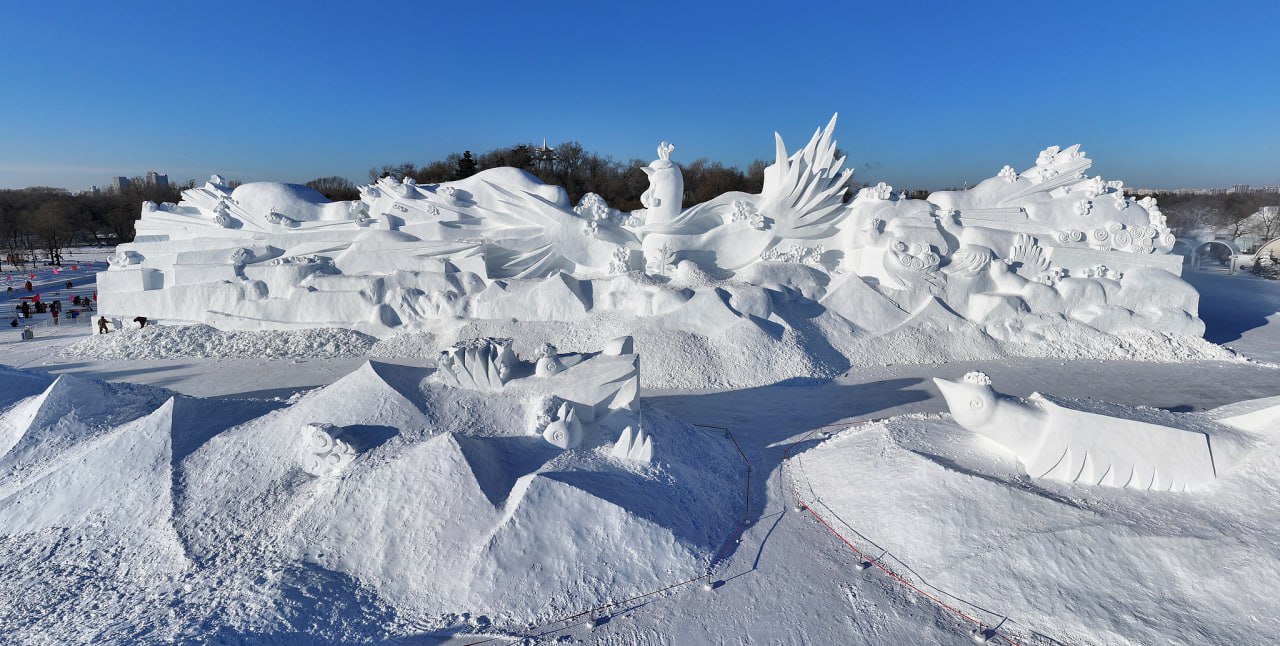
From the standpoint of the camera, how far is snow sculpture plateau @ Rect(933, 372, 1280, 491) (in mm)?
5320

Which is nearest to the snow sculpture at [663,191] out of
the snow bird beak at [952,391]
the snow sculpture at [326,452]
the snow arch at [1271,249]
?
the snow bird beak at [952,391]

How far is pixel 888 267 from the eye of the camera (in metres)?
12.4

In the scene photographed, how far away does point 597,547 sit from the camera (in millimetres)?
4801

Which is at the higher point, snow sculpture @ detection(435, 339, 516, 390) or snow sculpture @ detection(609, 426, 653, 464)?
snow sculpture @ detection(435, 339, 516, 390)

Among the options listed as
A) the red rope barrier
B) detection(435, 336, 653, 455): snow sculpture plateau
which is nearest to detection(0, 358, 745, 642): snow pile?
detection(435, 336, 653, 455): snow sculpture plateau

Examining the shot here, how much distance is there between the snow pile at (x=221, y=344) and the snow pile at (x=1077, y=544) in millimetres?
9906

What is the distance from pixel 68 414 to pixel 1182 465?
10.9m

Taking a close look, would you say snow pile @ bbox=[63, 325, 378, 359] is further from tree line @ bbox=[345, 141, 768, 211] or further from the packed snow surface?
tree line @ bbox=[345, 141, 768, 211]

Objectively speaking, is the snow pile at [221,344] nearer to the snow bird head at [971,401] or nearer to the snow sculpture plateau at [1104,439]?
the snow bird head at [971,401]

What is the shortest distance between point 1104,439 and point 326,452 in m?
6.82

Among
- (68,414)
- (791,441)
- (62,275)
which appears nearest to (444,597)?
(791,441)

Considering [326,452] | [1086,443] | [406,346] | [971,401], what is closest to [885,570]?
[971,401]

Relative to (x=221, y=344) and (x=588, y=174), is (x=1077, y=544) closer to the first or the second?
(x=221, y=344)

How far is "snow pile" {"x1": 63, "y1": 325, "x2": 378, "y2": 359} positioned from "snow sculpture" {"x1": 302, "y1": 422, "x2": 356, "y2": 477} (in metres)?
6.92
